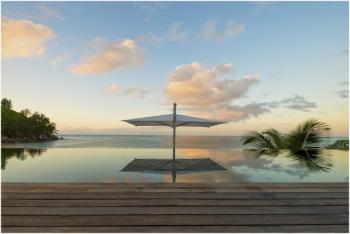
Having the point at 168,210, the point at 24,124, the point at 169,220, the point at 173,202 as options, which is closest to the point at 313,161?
the point at 173,202

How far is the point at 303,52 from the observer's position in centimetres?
999

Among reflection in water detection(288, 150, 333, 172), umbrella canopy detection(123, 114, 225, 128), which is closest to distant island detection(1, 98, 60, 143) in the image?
umbrella canopy detection(123, 114, 225, 128)

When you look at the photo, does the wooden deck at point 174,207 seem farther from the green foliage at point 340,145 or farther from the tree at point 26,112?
the tree at point 26,112

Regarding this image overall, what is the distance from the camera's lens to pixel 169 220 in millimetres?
2490

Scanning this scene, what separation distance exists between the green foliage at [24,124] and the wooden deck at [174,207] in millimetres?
46157

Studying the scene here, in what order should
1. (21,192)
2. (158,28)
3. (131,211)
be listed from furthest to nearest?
(158,28)
(21,192)
(131,211)

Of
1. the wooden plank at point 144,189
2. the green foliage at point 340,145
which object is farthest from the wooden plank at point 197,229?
the green foliage at point 340,145

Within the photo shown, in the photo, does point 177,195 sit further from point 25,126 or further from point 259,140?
point 25,126

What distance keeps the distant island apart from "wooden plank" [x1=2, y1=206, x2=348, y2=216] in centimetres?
4543

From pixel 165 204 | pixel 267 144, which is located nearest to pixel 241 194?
pixel 165 204

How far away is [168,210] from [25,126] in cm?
5240

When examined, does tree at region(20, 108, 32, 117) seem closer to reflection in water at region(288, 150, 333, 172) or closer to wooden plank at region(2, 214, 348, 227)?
reflection in water at region(288, 150, 333, 172)

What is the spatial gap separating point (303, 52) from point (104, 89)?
11954mm

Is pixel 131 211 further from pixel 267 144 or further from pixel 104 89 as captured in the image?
pixel 104 89
